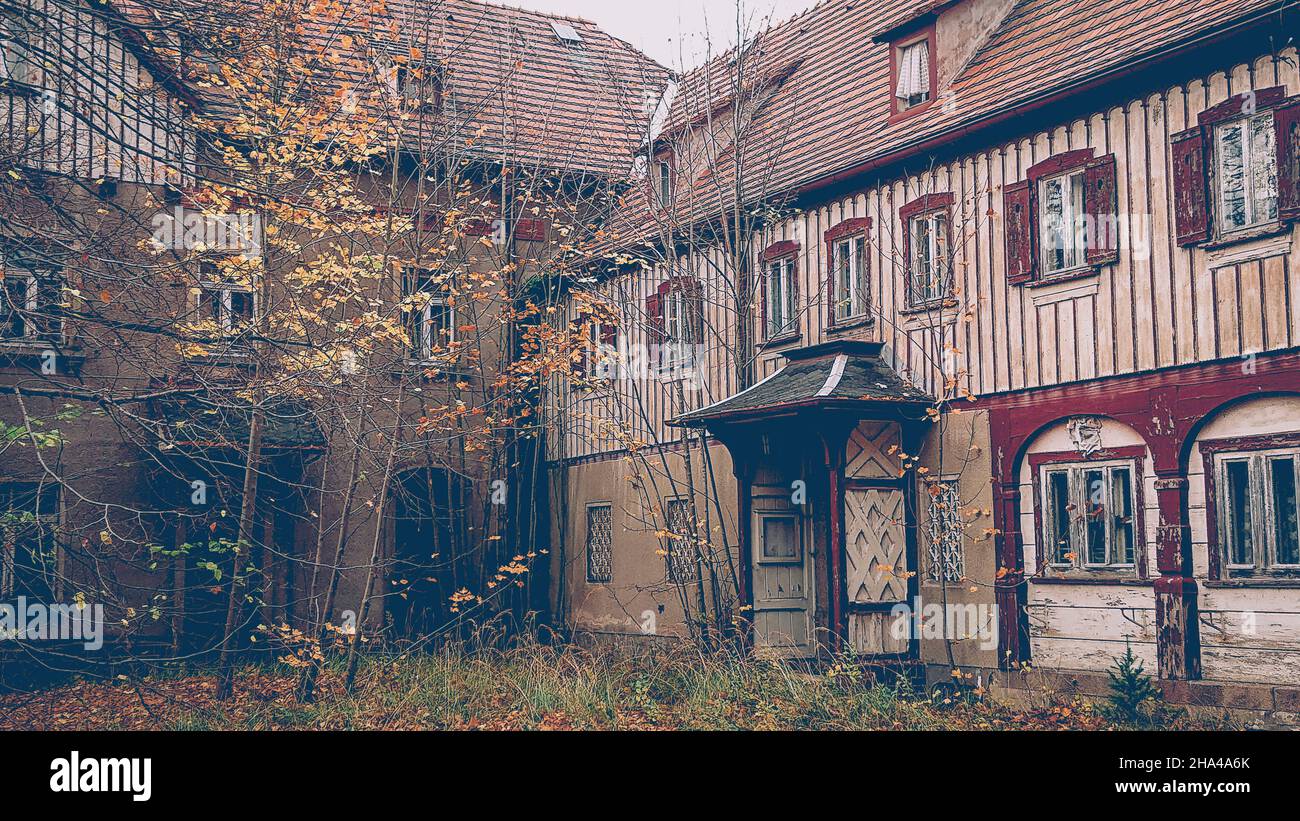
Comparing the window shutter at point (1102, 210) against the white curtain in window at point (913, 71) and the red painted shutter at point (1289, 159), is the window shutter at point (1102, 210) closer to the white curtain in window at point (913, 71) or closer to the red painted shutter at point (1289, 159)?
the red painted shutter at point (1289, 159)

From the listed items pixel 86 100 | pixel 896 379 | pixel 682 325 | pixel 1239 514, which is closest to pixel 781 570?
pixel 896 379

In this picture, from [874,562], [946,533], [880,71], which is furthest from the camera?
[880,71]

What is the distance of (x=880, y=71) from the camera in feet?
56.0

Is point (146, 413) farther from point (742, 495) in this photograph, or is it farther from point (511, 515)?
point (742, 495)

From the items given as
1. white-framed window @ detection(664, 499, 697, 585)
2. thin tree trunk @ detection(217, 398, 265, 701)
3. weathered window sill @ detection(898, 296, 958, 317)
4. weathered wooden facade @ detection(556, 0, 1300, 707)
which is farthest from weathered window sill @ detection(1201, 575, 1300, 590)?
thin tree trunk @ detection(217, 398, 265, 701)

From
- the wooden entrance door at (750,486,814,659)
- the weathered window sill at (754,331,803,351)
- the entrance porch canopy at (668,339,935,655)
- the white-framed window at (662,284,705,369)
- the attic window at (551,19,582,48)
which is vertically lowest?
the wooden entrance door at (750,486,814,659)

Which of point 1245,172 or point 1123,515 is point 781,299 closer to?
point 1123,515

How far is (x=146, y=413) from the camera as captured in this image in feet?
55.7

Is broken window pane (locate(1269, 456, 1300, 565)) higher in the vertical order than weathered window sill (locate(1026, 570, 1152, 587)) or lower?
higher

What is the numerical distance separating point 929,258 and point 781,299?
2841mm

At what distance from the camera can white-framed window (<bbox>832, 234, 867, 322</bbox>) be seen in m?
15.5

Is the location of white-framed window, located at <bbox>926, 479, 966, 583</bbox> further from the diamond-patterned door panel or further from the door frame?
the diamond-patterned door panel

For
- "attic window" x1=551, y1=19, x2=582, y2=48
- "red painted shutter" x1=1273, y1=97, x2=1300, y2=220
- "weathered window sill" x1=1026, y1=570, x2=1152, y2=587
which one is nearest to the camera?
"red painted shutter" x1=1273, y1=97, x2=1300, y2=220

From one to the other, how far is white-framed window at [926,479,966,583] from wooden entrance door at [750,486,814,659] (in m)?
2.13
